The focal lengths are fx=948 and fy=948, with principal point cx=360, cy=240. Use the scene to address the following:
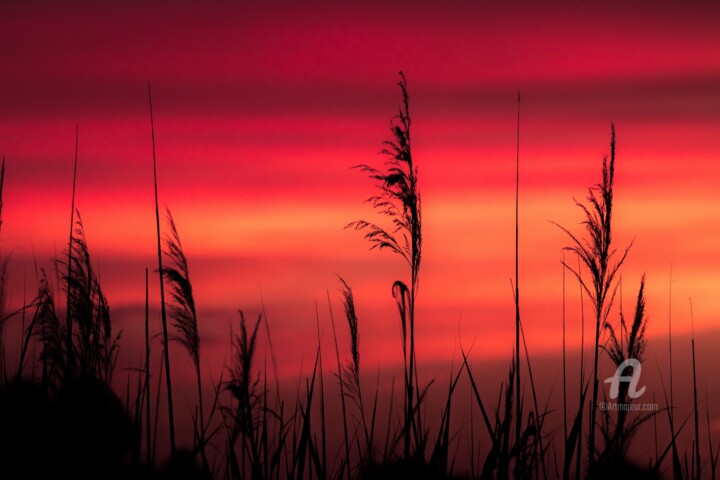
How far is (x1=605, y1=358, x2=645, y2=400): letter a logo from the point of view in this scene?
3.73 meters

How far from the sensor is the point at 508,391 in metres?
3.74

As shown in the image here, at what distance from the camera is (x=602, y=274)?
3.79 meters

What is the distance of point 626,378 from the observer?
3.78 meters

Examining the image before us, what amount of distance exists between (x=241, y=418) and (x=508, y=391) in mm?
1048

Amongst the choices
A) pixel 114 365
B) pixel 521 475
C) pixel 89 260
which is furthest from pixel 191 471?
pixel 521 475

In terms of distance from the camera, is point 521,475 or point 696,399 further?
point 696,399

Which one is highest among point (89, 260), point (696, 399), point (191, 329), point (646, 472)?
point (89, 260)

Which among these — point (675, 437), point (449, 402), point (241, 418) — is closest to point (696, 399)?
point (675, 437)

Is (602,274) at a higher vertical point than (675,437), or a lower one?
higher

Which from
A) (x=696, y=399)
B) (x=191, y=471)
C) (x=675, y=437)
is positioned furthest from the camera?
(x=696, y=399)

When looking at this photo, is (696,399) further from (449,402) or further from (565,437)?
(449,402)

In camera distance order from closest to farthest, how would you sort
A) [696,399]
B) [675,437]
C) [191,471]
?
1. [191,471]
2. [675,437]
3. [696,399]

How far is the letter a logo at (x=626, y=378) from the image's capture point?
3729mm

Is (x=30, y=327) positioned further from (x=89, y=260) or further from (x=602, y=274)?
(x=602, y=274)
